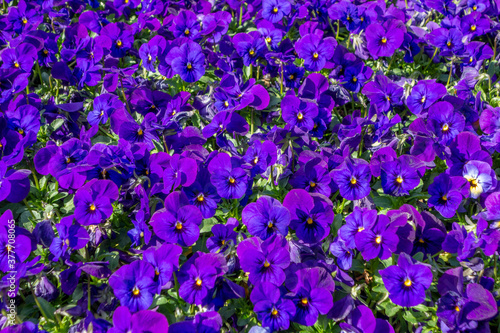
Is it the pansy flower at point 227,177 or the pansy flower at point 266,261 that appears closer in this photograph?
the pansy flower at point 266,261

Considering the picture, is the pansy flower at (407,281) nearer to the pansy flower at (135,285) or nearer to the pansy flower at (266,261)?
the pansy flower at (266,261)

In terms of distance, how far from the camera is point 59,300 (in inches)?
95.7

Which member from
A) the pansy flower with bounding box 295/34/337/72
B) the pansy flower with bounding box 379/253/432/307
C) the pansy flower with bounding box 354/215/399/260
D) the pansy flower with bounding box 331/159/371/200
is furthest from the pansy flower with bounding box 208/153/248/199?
the pansy flower with bounding box 295/34/337/72

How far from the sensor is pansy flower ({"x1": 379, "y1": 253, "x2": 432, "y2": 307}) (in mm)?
2168

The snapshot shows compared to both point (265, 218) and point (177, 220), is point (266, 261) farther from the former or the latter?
point (177, 220)

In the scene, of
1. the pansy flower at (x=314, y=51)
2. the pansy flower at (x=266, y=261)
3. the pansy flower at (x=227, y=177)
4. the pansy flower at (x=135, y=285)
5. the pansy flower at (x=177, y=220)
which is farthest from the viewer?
the pansy flower at (x=314, y=51)

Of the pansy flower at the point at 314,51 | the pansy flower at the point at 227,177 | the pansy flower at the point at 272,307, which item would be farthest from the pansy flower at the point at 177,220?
the pansy flower at the point at 314,51

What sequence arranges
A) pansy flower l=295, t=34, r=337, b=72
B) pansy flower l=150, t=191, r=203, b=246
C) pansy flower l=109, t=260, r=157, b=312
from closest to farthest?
pansy flower l=109, t=260, r=157, b=312 < pansy flower l=150, t=191, r=203, b=246 < pansy flower l=295, t=34, r=337, b=72

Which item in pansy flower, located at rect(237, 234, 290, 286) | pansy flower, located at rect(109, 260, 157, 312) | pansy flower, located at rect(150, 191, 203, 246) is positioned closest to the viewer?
pansy flower, located at rect(109, 260, 157, 312)

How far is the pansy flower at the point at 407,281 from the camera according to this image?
7.11 feet

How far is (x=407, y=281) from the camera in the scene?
86.6 inches

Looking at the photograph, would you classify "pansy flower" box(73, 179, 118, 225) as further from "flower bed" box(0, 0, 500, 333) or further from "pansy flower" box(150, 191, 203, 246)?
"pansy flower" box(150, 191, 203, 246)

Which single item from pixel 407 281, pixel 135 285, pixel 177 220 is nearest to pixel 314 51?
pixel 177 220

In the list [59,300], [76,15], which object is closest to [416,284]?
[59,300]
